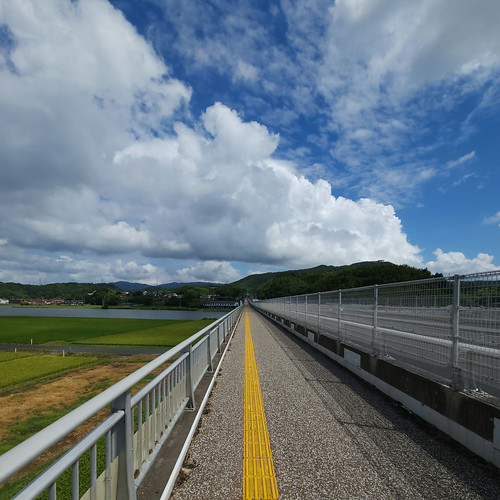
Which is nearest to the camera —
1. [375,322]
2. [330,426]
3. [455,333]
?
[455,333]

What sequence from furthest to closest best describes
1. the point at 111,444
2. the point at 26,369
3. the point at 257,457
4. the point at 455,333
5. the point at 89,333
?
the point at 89,333 < the point at 26,369 < the point at 455,333 < the point at 257,457 < the point at 111,444

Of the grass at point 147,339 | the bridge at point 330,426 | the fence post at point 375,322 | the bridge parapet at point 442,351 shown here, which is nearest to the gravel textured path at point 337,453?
the bridge at point 330,426

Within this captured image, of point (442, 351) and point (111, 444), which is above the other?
point (442, 351)

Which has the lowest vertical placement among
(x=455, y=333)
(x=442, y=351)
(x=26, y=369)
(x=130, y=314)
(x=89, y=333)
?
(x=130, y=314)

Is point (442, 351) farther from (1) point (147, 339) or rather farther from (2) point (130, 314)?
(2) point (130, 314)

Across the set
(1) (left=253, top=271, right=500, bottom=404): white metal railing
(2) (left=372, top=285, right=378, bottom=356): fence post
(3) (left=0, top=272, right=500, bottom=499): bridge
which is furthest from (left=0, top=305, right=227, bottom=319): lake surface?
(3) (left=0, top=272, right=500, bottom=499): bridge

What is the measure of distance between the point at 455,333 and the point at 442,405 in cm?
93

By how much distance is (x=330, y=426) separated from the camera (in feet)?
14.9

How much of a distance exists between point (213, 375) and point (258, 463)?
12.5 ft

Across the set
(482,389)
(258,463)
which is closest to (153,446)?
(258,463)

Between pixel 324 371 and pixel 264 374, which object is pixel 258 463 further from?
pixel 324 371

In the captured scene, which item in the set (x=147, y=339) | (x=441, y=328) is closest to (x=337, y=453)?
(x=441, y=328)

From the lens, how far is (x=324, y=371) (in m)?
8.16

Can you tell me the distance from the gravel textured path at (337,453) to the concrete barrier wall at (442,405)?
0.15m
